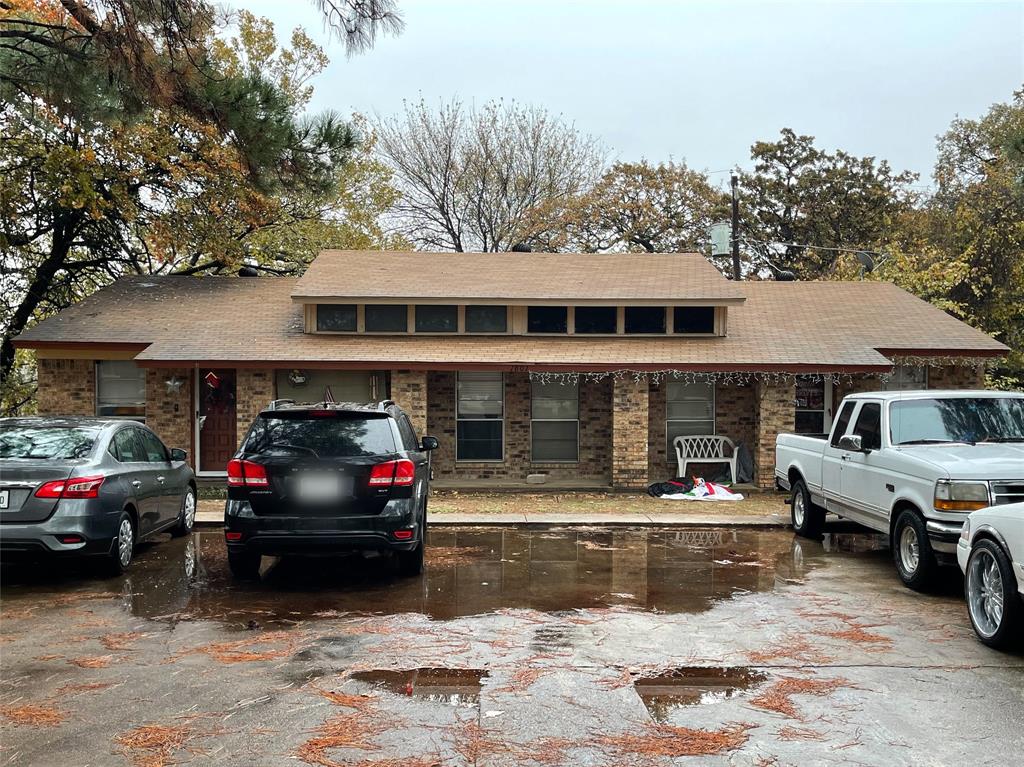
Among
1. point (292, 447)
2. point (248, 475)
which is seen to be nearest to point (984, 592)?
point (292, 447)

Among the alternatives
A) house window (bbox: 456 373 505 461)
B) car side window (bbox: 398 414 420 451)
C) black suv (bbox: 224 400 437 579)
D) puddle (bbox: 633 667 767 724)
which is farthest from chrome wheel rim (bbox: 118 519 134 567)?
house window (bbox: 456 373 505 461)

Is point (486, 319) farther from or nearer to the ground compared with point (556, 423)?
farther from the ground

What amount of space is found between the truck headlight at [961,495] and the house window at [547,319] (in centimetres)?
1066

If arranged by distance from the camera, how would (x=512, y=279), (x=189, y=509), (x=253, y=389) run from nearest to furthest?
(x=189, y=509), (x=253, y=389), (x=512, y=279)

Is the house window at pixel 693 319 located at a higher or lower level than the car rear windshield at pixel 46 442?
higher

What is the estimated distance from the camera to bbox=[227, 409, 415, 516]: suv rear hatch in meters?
7.97

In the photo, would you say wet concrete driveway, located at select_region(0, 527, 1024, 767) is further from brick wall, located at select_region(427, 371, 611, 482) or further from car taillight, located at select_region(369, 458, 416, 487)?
brick wall, located at select_region(427, 371, 611, 482)

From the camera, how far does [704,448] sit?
17.7 meters

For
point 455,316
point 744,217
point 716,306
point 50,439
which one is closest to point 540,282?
point 455,316

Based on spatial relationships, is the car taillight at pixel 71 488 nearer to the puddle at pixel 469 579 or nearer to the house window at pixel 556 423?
the puddle at pixel 469 579

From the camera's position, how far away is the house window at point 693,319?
701 inches

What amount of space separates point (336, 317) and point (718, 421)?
7803mm

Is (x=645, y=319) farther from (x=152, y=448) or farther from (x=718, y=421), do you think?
(x=152, y=448)

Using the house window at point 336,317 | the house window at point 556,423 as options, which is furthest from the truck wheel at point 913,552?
the house window at point 336,317
